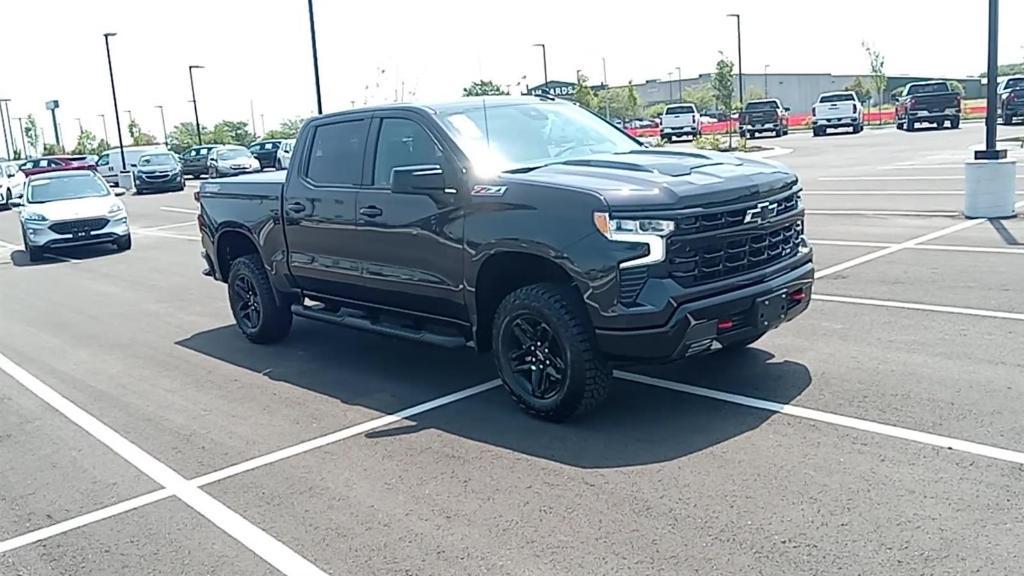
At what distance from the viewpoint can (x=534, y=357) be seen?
5875 mm

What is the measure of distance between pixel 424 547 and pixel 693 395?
2.48m

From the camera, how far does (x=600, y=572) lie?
157 inches

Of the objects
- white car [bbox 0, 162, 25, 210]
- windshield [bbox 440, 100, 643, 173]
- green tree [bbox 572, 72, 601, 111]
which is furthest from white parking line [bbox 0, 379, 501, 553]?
green tree [bbox 572, 72, 601, 111]

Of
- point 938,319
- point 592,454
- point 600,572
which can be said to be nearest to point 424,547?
point 600,572

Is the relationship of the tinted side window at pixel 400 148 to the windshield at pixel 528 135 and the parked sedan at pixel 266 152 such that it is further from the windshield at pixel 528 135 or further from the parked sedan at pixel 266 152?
the parked sedan at pixel 266 152

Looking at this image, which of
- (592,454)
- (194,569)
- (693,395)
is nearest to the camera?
(194,569)

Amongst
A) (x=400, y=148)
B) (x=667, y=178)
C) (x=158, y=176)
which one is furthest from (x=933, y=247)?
(x=158, y=176)

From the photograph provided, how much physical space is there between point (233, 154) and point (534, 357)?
36.9 metres

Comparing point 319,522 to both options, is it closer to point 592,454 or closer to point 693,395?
point 592,454

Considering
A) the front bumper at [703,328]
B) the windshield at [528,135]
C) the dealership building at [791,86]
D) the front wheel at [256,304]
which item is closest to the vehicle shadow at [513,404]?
the front wheel at [256,304]

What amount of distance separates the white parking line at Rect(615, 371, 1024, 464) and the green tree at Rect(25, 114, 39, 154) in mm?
123037

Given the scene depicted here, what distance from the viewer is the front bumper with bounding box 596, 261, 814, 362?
530 centimetres

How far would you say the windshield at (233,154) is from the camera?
40.0 meters

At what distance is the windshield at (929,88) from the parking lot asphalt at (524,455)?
112ft
